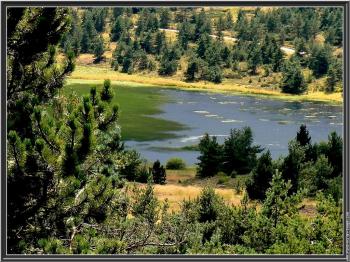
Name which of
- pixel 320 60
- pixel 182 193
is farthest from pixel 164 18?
pixel 182 193

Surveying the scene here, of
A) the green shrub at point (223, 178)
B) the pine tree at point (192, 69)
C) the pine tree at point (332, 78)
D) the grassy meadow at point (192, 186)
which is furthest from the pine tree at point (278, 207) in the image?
the pine tree at point (192, 69)

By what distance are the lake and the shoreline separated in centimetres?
324

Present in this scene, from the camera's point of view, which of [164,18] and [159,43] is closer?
[159,43]

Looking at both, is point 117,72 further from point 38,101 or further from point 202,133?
point 38,101

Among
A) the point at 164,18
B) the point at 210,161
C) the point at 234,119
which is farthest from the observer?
the point at 164,18

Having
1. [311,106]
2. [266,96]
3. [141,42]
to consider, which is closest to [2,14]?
[311,106]

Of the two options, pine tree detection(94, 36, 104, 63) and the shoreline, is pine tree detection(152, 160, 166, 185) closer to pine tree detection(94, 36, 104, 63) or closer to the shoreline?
the shoreline

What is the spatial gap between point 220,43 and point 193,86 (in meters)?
19.7

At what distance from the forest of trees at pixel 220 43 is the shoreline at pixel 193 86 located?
2.06 metres

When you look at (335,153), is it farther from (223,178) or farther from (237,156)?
(237,156)

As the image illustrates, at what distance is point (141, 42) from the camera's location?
342ft

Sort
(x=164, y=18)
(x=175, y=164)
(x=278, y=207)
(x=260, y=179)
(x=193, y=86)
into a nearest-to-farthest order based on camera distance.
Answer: (x=278, y=207), (x=260, y=179), (x=175, y=164), (x=193, y=86), (x=164, y=18)

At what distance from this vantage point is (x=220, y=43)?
108 metres

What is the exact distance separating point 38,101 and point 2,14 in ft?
10.9
